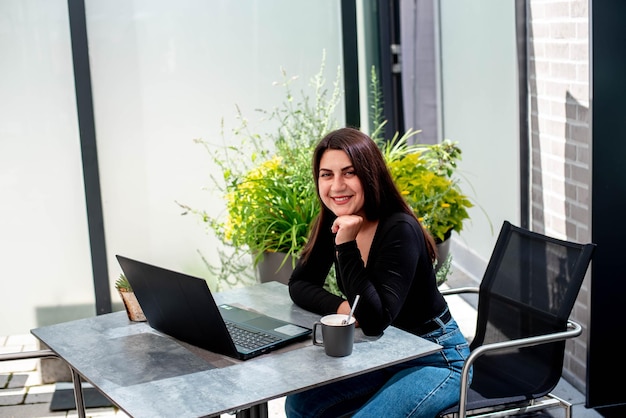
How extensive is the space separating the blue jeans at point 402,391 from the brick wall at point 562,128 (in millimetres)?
1163

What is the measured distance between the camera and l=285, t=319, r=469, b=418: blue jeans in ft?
8.34

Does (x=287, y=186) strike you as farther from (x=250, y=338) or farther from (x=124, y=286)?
(x=250, y=338)

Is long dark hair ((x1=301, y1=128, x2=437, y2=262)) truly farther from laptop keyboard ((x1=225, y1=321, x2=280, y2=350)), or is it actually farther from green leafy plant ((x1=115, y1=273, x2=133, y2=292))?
green leafy plant ((x1=115, y1=273, x2=133, y2=292))

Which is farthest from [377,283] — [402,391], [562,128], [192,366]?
[562,128]

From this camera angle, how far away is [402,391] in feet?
8.38

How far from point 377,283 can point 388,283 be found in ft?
0.13

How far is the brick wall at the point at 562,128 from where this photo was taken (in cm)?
364

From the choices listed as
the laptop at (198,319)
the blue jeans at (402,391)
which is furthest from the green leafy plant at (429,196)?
the laptop at (198,319)

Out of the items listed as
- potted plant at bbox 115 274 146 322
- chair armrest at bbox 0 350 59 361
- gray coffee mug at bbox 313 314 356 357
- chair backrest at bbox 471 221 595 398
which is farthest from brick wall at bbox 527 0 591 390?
chair armrest at bbox 0 350 59 361

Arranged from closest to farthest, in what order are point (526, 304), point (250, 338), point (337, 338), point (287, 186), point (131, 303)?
point (337, 338) → point (250, 338) → point (131, 303) → point (526, 304) → point (287, 186)

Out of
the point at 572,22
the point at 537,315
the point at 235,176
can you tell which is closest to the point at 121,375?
the point at 537,315

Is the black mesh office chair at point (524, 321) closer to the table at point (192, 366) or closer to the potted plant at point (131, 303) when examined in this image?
the table at point (192, 366)

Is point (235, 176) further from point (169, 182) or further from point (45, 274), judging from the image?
point (45, 274)

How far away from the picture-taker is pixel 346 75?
4379 millimetres
